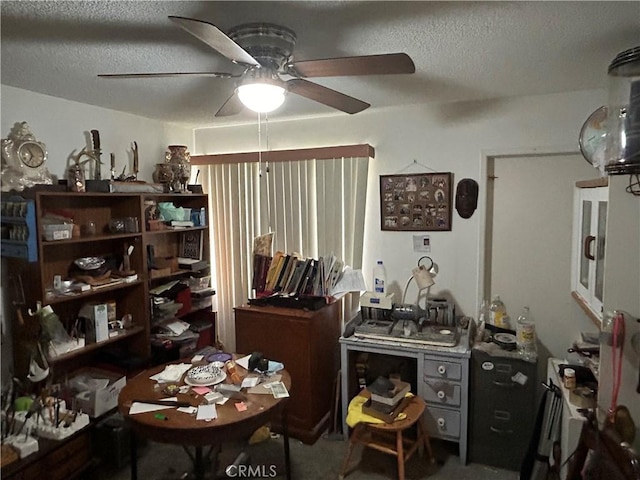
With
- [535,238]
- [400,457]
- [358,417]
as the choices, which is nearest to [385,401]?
[358,417]

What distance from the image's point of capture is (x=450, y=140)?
2859 millimetres

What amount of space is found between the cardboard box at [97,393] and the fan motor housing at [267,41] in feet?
6.59

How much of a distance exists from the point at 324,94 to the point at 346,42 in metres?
0.23

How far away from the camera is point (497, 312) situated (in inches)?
109

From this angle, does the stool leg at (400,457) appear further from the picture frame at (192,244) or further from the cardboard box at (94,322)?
the picture frame at (192,244)

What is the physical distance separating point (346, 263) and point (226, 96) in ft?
4.59

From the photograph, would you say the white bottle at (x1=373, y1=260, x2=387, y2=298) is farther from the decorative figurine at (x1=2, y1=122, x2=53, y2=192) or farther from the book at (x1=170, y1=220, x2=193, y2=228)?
the decorative figurine at (x1=2, y1=122, x2=53, y2=192)

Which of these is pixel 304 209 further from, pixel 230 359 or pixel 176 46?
pixel 176 46

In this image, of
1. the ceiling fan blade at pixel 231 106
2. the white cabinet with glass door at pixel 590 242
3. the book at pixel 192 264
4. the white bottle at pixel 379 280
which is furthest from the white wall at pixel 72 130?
the white cabinet with glass door at pixel 590 242

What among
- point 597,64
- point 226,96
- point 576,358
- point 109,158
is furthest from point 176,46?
point 576,358

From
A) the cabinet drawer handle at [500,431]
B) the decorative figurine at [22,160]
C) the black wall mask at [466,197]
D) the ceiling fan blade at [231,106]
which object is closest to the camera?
the ceiling fan blade at [231,106]

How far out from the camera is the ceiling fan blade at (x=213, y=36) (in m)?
1.13

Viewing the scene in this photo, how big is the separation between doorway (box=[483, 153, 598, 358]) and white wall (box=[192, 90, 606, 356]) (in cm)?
9

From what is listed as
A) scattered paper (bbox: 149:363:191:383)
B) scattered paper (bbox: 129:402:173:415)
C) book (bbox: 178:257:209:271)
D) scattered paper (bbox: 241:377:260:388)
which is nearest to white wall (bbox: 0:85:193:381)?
book (bbox: 178:257:209:271)
